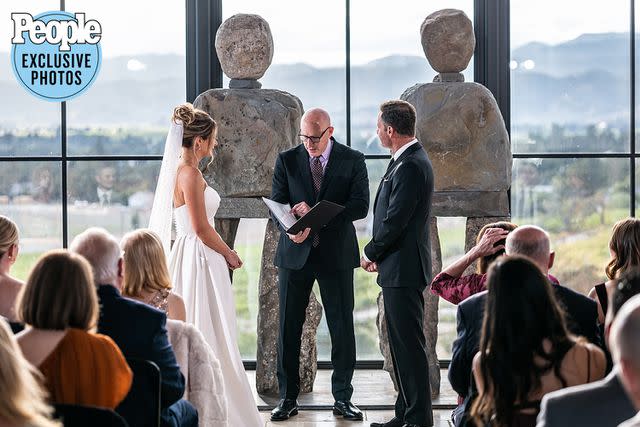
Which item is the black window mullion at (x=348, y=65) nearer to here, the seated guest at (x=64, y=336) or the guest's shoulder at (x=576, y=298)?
the guest's shoulder at (x=576, y=298)

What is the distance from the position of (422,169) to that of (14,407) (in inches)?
133

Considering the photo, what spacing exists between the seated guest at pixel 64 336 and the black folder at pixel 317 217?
2655 mm

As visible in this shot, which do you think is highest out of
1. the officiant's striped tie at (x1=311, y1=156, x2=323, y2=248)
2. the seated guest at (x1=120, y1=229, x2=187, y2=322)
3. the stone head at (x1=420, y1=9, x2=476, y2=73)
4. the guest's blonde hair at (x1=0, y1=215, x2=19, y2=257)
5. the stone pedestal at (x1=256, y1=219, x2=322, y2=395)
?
the stone head at (x1=420, y1=9, x2=476, y2=73)

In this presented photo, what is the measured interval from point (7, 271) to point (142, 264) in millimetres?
546

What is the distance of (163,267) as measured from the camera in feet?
14.1

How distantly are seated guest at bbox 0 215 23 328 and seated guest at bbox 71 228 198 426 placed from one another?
2.37 ft

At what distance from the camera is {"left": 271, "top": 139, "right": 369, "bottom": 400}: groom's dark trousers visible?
6.07m

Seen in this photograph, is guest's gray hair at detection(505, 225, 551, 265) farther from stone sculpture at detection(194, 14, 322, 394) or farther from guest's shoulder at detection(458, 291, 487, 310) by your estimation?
stone sculpture at detection(194, 14, 322, 394)

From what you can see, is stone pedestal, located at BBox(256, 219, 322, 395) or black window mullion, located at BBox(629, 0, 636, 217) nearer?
stone pedestal, located at BBox(256, 219, 322, 395)

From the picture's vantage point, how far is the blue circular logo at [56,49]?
7238mm

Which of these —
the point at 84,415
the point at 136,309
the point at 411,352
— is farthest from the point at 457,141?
the point at 84,415

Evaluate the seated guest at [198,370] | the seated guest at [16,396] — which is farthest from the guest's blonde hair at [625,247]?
the seated guest at [16,396]

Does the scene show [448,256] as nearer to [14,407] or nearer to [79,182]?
[79,182]

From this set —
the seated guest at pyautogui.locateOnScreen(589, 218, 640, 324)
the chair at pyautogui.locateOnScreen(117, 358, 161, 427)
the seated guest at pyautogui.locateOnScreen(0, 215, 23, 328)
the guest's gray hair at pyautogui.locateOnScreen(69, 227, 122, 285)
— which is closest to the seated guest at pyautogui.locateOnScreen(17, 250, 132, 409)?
the chair at pyautogui.locateOnScreen(117, 358, 161, 427)
